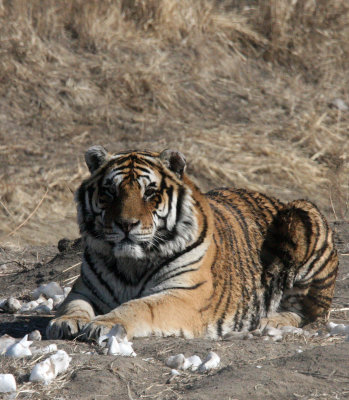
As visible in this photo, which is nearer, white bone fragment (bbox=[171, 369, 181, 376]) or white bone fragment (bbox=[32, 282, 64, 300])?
white bone fragment (bbox=[171, 369, 181, 376])

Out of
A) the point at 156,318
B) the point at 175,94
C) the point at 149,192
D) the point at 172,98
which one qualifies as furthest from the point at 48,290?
the point at 175,94

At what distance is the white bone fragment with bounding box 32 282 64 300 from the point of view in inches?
230

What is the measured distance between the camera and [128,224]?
14.5 ft

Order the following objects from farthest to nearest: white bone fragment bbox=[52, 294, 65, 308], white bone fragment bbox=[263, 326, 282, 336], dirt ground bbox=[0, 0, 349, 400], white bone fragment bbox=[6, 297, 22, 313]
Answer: dirt ground bbox=[0, 0, 349, 400] < white bone fragment bbox=[52, 294, 65, 308] < white bone fragment bbox=[6, 297, 22, 313] < white bone fragment bbox=[263, 326, 282, 336]

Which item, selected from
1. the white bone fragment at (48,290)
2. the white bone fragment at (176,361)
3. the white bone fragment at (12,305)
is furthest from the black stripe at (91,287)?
the white bone fragment at (176,361)

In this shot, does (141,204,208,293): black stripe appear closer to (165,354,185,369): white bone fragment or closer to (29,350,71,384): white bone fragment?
(165,354,185,369): white bone fragment

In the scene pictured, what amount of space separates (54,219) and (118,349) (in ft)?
18.2

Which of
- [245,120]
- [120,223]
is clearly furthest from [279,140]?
[120,223]

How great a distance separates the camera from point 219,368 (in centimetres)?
370

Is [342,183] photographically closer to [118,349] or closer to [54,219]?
[54,219]

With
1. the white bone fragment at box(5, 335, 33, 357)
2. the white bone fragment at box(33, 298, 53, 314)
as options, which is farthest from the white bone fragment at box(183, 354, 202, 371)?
the white bone fragment at box(33, 298, 53, 314)

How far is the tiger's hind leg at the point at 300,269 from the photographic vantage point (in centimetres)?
546

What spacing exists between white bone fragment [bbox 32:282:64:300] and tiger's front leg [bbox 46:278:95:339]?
982 mm

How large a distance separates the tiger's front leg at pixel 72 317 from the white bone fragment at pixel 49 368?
68cm
